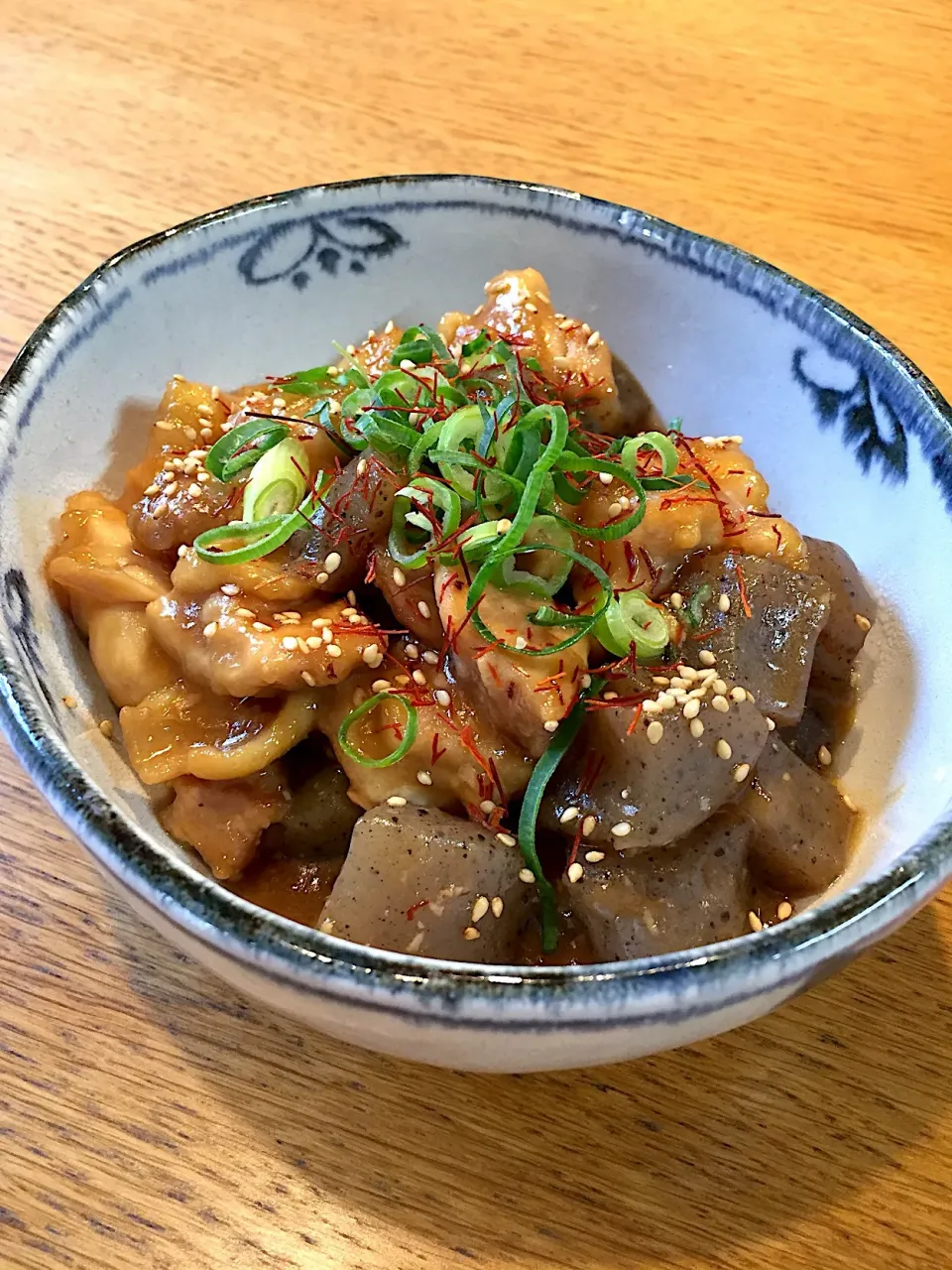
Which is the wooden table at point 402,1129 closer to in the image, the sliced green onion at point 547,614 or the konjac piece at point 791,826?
the konjac piece at point 791,826

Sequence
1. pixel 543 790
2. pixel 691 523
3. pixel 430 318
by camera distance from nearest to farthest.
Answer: pixel 543 790 < pixel 691 523 < pixel 430 318

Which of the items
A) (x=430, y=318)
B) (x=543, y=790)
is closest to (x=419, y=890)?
(x=543, y=790)

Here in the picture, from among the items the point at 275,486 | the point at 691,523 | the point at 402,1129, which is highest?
the point at 691,523

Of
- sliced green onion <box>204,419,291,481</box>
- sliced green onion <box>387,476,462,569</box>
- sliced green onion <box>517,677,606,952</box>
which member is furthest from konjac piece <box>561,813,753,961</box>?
sliced green onion <box>204,419,291,481</box>

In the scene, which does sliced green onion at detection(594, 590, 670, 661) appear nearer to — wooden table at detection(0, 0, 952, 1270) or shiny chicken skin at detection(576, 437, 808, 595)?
shiny chicken skin at detection(576, 437, 808, 595)

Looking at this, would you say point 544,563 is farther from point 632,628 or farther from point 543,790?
point 543,790

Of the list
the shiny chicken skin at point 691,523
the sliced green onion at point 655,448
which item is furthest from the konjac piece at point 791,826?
the sliced green onion at point 655,448
